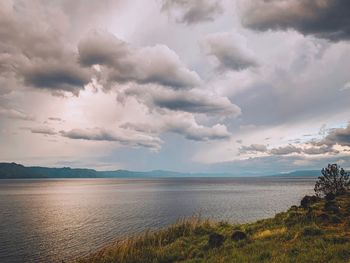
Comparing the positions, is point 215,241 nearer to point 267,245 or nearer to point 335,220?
point 267,245

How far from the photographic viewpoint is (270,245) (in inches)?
772

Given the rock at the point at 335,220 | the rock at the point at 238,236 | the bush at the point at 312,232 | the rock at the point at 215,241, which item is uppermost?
the rock at the point at 335,220

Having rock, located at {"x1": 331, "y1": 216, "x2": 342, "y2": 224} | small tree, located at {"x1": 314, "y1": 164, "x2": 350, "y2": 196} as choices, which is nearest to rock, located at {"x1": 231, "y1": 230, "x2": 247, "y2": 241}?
rock, located at {"x1": 331, "y1": 216, "x2": 342, "y2": 224}

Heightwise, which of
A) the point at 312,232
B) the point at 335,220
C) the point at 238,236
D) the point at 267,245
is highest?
the point at 335,220

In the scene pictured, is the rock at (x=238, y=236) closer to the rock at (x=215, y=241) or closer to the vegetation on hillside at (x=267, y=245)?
the vegetation on hillside at (x=267, y=245)

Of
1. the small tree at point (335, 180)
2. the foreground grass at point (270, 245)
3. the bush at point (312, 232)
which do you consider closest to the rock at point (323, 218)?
the foreground grass at point (270, 245)

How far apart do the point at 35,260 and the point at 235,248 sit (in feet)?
86.4

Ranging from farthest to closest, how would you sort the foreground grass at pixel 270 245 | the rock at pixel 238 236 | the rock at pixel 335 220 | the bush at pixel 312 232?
the rock at pixel 335 220 < the rock at pixel 238 236 < the bush at pixel 312 232 < the foreground grass at pixel 270 245

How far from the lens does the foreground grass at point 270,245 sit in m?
16.6

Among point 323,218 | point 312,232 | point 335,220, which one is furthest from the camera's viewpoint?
point 323,218

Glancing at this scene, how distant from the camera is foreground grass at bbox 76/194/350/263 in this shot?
16627mm

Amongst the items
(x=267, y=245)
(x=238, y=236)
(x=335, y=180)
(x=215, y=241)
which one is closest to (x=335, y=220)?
(x=238, y=236)

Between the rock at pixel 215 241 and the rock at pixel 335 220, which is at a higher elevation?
the rock at pixel 335 220

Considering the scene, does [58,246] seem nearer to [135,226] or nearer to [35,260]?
[35,260]
